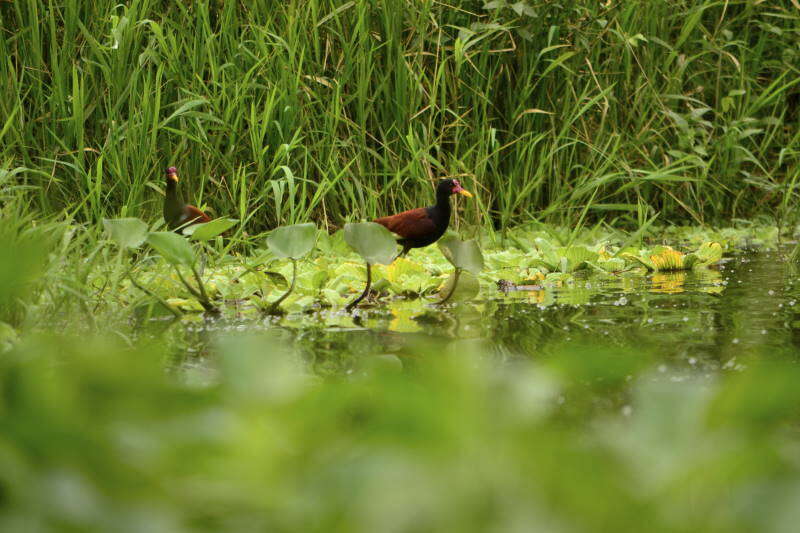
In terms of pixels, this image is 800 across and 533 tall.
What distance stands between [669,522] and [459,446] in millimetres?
139

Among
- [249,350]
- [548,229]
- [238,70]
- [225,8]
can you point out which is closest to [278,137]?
[238,70]

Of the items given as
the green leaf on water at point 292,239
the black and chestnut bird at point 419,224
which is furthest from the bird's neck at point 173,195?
the green leaf on water at point 292,239

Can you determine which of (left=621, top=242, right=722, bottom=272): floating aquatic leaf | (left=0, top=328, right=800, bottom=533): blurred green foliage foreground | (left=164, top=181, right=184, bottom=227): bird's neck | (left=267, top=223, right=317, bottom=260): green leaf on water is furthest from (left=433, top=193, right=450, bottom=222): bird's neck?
(left=0, top=328, right=800, bottom=533): blurred green foliage foreground

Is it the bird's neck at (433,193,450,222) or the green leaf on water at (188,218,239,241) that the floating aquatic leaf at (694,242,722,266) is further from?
the green leaf on water at (188,218,239,241)

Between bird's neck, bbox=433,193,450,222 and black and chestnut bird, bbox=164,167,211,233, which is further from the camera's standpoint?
bird's neck, bbox=433,193,450,222

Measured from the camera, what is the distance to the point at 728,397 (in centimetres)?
68

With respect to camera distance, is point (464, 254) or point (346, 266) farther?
point (346, 266)

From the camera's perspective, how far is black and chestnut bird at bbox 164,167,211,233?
397 cm

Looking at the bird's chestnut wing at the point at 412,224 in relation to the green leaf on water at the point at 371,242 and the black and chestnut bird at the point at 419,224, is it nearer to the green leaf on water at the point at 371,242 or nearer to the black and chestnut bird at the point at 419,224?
the black and chestnut bird at the point at 419,224

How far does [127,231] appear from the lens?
277 cm

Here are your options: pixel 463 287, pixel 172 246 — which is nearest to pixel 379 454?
pixel 172 246

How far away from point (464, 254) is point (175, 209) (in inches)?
58.4

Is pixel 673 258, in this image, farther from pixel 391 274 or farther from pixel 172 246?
pixel 172 246

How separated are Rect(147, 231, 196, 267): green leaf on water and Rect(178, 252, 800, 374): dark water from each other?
207 millimetres
